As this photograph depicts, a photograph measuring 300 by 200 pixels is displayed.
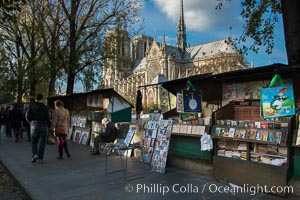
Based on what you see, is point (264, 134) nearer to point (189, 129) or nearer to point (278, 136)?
point (278, 136)

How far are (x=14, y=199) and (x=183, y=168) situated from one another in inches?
157

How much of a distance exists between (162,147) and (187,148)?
25.8 inches

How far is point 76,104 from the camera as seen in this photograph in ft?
49.3

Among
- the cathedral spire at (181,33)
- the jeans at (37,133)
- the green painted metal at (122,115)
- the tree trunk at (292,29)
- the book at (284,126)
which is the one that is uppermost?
the cathedral spire at (181,33)

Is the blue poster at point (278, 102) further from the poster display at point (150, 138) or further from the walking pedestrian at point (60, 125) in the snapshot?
the walking pedestrian at point (60, 125)

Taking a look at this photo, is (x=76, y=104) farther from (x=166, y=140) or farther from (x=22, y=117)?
(x=166, y=140)

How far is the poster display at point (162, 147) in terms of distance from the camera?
668cm

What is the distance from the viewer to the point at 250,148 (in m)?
5.64

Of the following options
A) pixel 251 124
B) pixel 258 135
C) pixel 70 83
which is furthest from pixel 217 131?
pixel 70 83

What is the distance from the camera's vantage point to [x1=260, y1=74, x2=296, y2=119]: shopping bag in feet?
15.8

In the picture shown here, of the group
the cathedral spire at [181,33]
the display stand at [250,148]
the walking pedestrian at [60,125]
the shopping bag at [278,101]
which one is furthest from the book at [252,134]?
the cathedral spire at [181,33]

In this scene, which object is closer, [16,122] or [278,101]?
[278,101]

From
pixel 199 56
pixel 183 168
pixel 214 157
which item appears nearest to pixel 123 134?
pixel 183 168

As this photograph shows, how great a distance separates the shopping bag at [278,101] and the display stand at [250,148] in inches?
13.2
